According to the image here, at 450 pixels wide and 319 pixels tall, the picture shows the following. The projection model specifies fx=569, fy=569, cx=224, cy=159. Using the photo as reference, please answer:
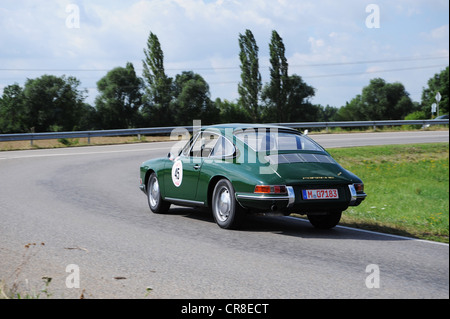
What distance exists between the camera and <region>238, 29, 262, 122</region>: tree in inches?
2699

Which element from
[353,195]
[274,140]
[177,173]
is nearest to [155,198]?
[177,173]

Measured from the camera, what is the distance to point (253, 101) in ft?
225

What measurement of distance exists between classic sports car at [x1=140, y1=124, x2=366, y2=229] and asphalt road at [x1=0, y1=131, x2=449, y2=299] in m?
0.38

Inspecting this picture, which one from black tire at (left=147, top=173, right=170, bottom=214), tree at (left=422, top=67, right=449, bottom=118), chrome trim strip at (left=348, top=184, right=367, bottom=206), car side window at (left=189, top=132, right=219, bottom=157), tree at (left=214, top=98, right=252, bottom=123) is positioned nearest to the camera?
chrome trim strip at (left=348, top=184, right=367, bottom=206)

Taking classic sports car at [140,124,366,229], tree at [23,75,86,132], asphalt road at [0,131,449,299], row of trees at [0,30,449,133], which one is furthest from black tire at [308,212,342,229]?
row of trees at [0,30,449,133]

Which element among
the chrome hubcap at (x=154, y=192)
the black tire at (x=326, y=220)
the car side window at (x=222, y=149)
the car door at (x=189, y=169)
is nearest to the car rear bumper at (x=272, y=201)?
the car side window at (x=222, y=149)

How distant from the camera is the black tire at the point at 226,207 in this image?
795 centimetres

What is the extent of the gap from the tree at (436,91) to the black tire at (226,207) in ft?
301

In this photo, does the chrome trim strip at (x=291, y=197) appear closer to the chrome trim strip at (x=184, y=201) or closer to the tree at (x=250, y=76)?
the chrome trim strip at (x=184, y=201)

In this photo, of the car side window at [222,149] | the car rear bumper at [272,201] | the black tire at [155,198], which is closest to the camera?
the car rear bumper at [272,201]

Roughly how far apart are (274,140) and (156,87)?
60.3 metres

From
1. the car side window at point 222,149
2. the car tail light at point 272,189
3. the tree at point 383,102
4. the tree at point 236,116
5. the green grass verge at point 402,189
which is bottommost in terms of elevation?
the green grass verge at point 402,189

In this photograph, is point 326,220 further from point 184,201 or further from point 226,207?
point 184,201

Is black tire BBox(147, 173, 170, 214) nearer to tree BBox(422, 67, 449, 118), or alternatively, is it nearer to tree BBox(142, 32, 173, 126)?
tree BBox(142, 32, 173, 126)
